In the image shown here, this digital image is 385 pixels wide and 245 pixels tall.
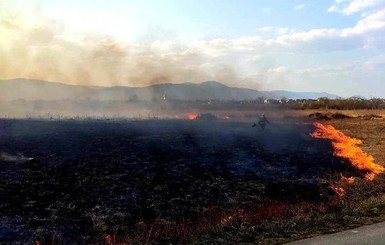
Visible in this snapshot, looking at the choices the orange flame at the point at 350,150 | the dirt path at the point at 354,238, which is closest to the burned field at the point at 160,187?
the dirt path at the point at 354,238

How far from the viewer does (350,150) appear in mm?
44438

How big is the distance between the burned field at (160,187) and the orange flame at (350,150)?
125 cm

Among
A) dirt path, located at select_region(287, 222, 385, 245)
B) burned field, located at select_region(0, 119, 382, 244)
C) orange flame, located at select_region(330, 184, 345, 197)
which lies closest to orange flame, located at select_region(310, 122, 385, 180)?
burned field, located at select_region(0, 119, 382, 244)

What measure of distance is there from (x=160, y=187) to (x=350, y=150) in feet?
82.3

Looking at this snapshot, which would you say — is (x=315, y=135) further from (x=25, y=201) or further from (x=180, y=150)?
(x=25, y=201)

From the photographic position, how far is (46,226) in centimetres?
2069

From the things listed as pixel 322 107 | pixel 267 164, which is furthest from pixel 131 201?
pixel 322 107

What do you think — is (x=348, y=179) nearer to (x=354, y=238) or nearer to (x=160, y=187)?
(x=160, y=187)

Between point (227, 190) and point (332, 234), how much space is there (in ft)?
48.1

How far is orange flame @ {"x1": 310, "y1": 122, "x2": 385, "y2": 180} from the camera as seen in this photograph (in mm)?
34594

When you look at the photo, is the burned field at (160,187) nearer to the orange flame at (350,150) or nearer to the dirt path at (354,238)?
the dirt path at (354,238)

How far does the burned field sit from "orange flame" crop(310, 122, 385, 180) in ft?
4.11

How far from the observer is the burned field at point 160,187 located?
18156 mm

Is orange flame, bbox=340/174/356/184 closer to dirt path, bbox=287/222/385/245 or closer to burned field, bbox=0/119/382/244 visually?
burned field, bbox=0/119/382/244
